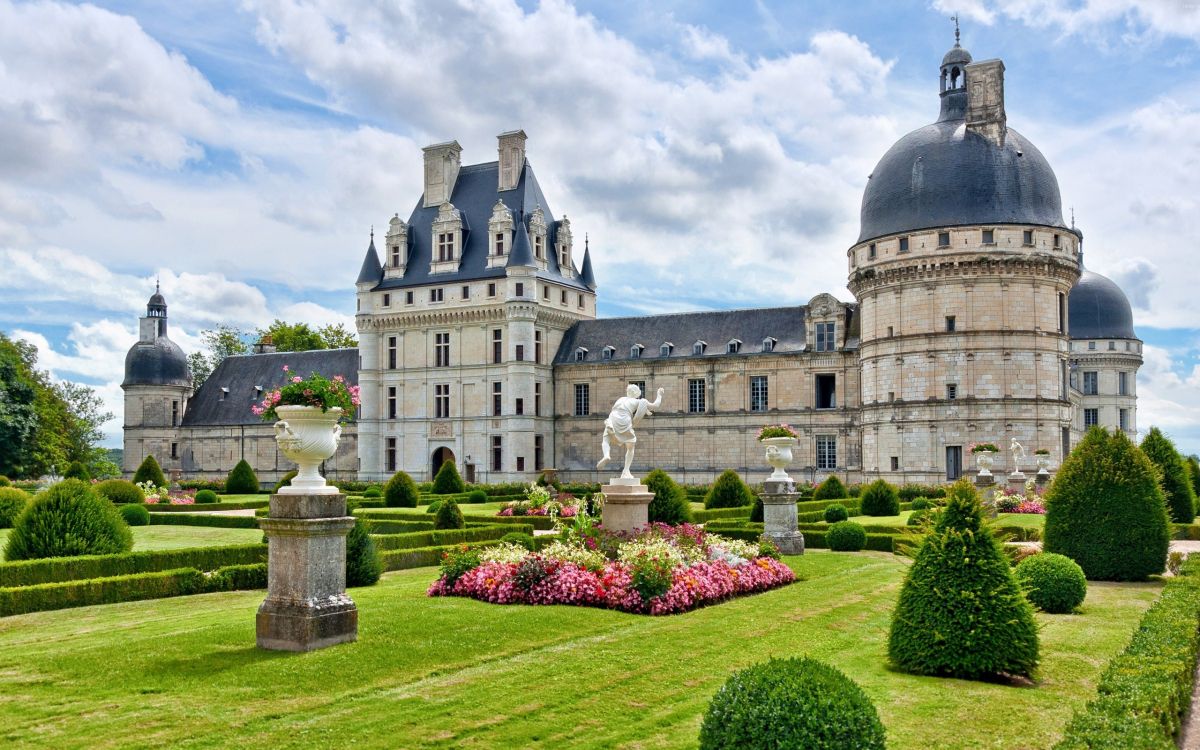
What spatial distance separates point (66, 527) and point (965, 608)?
15804 millimetres

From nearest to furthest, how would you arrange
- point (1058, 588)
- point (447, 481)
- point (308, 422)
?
point (308, 422), point (1058, 588), point (447, 481)

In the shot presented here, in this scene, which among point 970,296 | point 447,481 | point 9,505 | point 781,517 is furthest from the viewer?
point 447,481

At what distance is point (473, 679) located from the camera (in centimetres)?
1003

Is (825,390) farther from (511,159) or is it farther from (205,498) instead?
(205,498)

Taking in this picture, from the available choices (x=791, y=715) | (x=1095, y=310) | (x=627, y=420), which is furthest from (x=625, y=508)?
(x=1095, y=310)

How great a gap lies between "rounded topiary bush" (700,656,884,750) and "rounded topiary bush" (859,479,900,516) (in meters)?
28.0

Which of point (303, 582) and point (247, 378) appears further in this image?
point (247, 378)

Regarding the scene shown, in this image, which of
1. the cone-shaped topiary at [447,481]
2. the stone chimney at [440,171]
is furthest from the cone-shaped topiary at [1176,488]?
the stone chimney at [440,171]

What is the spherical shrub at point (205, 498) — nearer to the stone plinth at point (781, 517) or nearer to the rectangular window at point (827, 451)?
the stone plinth at point (781, 517)

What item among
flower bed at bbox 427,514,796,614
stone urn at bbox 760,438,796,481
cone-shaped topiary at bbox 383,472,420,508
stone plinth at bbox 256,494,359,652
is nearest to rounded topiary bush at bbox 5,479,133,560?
flower bed at bbox 427,514,796,614

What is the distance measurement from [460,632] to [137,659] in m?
3.47

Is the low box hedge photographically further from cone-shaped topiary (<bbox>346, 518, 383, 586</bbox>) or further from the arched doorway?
the arched doorway

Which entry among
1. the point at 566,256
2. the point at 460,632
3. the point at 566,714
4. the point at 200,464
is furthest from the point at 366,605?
the point at 200,464

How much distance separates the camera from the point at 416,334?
2355 inches
